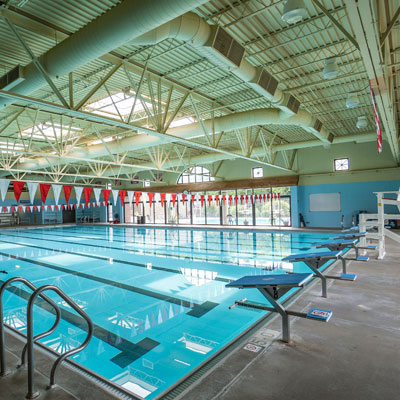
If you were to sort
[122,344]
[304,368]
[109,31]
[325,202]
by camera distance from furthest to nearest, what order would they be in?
[325,202], [109,31], [122,344], [304,368]

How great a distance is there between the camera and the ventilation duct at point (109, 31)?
3211 millimetres

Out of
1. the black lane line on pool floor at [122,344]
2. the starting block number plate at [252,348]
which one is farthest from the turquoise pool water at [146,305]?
the starting block number plate at [252,348]

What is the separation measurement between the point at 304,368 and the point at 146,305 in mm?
3027

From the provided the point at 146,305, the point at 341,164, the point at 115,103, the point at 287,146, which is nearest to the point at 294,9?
the point at 146,305

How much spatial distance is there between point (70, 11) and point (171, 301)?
4.98m

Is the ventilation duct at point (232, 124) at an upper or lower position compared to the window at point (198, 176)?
upper

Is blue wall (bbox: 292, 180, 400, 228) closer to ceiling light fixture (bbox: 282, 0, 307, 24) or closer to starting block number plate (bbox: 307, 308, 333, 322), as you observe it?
ceiling light fixture (bbox: 282, 0, 307, 24)

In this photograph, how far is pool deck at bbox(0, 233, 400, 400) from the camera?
199cm

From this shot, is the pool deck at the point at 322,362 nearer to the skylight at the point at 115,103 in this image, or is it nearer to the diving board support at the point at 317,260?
the diving board support at the point at 317,260

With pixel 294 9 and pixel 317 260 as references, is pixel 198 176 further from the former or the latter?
pixel 294 9

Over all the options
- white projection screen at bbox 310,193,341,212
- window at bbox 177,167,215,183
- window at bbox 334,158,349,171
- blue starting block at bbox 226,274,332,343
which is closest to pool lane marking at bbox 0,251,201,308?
blue starting block at bbox 226,274,332,343

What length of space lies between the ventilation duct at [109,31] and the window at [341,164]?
14395mm

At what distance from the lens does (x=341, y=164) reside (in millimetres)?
15445

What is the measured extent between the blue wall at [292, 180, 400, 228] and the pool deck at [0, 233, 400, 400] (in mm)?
12908
